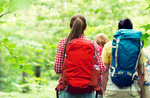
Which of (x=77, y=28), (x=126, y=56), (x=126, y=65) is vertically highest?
(x=77, y=28)

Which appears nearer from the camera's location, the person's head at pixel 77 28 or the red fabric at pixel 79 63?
the red fabric at pixel 79 63

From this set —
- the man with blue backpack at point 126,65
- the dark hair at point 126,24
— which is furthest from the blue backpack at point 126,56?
the dark hair at point 126,24

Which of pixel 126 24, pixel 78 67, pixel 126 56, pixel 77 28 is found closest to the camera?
pixel 78 67

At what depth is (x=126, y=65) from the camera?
8.91ft

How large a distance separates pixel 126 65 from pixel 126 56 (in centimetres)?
12

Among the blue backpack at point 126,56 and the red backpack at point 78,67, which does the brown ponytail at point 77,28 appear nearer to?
the red backpack at point 78,67

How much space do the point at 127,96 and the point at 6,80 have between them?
13.1 meters

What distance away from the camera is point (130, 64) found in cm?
272

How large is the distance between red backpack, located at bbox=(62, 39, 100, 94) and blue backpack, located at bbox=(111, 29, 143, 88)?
0.58m

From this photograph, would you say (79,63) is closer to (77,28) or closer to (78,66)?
(78,66)

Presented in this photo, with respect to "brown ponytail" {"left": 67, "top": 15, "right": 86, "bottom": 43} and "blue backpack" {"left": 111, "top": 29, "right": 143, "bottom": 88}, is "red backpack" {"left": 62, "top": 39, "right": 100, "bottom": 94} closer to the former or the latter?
"brown ponytail" {"left": 67, "top": 15, "right": 86, "bottom": 43}

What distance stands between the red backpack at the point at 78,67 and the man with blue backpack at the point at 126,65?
59 centimetres

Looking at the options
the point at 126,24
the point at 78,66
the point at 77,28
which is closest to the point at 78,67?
the point at 78,66

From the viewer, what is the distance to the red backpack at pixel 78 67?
2.22 metres
